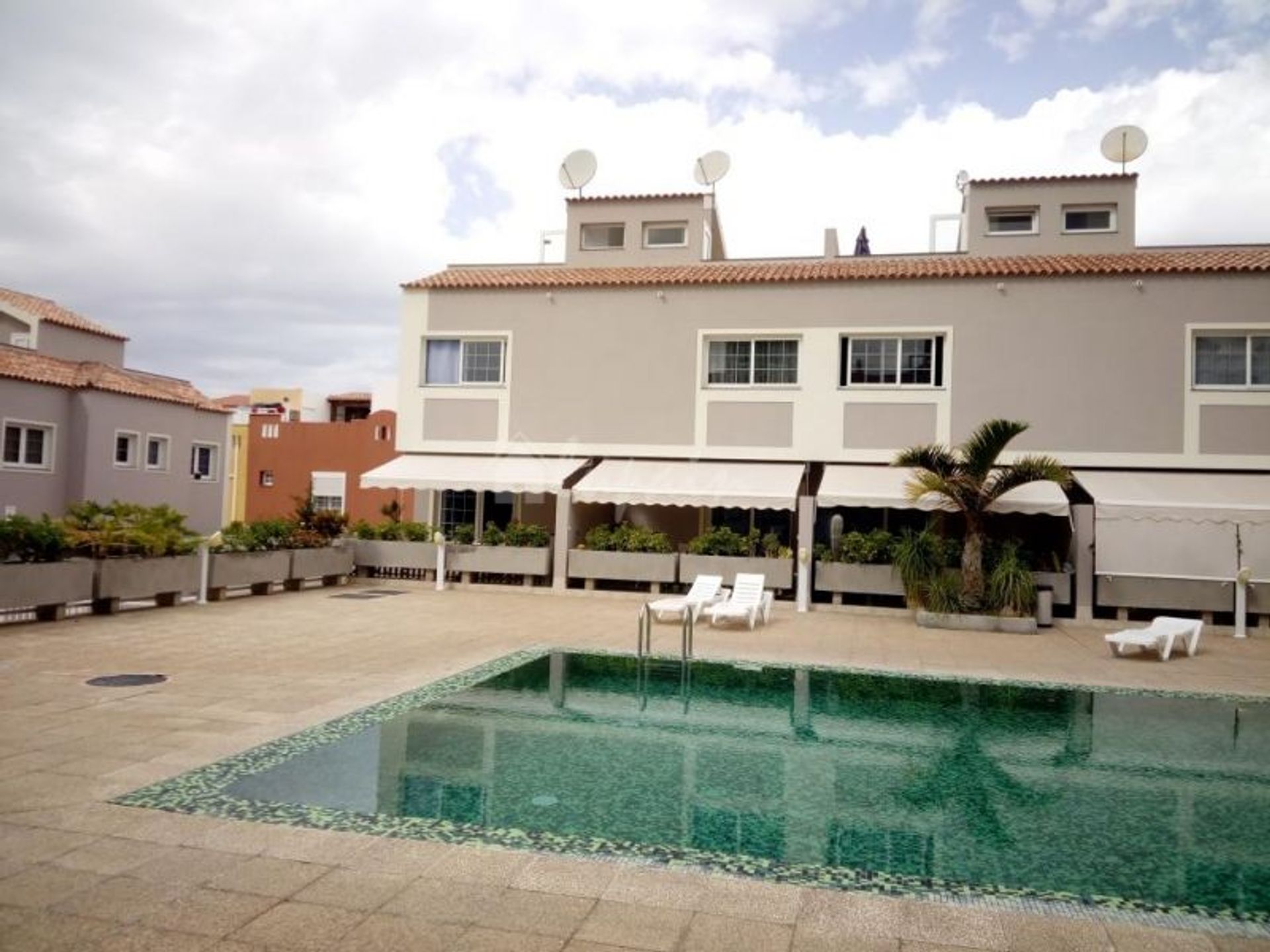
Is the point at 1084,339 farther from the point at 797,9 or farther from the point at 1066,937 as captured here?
the point at 1066,937

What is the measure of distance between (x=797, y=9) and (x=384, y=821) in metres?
15.7

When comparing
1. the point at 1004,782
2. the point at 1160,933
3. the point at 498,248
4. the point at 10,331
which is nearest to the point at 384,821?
the point at 1160,933

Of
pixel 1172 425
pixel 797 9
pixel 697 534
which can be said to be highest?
pixel 797 9

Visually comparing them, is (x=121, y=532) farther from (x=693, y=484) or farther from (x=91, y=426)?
(x=91, y=426)

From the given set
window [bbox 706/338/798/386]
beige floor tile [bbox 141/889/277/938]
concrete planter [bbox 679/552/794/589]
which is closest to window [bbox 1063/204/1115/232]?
window [bbox 706/338/798/386]

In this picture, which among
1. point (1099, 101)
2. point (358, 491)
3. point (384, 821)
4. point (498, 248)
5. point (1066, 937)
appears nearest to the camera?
point (1066, 937)

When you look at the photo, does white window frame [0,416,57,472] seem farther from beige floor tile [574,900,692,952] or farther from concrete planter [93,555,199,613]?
beige floor tile [574,900,692,952]

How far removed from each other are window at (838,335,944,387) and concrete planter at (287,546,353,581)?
49.5 ft

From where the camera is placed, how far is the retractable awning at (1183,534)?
21062 millimetres

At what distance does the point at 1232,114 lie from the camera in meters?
21.4

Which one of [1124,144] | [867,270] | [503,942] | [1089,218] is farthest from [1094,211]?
[503,942]

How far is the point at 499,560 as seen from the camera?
26.2 metres

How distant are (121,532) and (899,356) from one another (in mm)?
19786

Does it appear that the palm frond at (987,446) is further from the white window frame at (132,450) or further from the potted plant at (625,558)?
the white window frame at (132,450)
